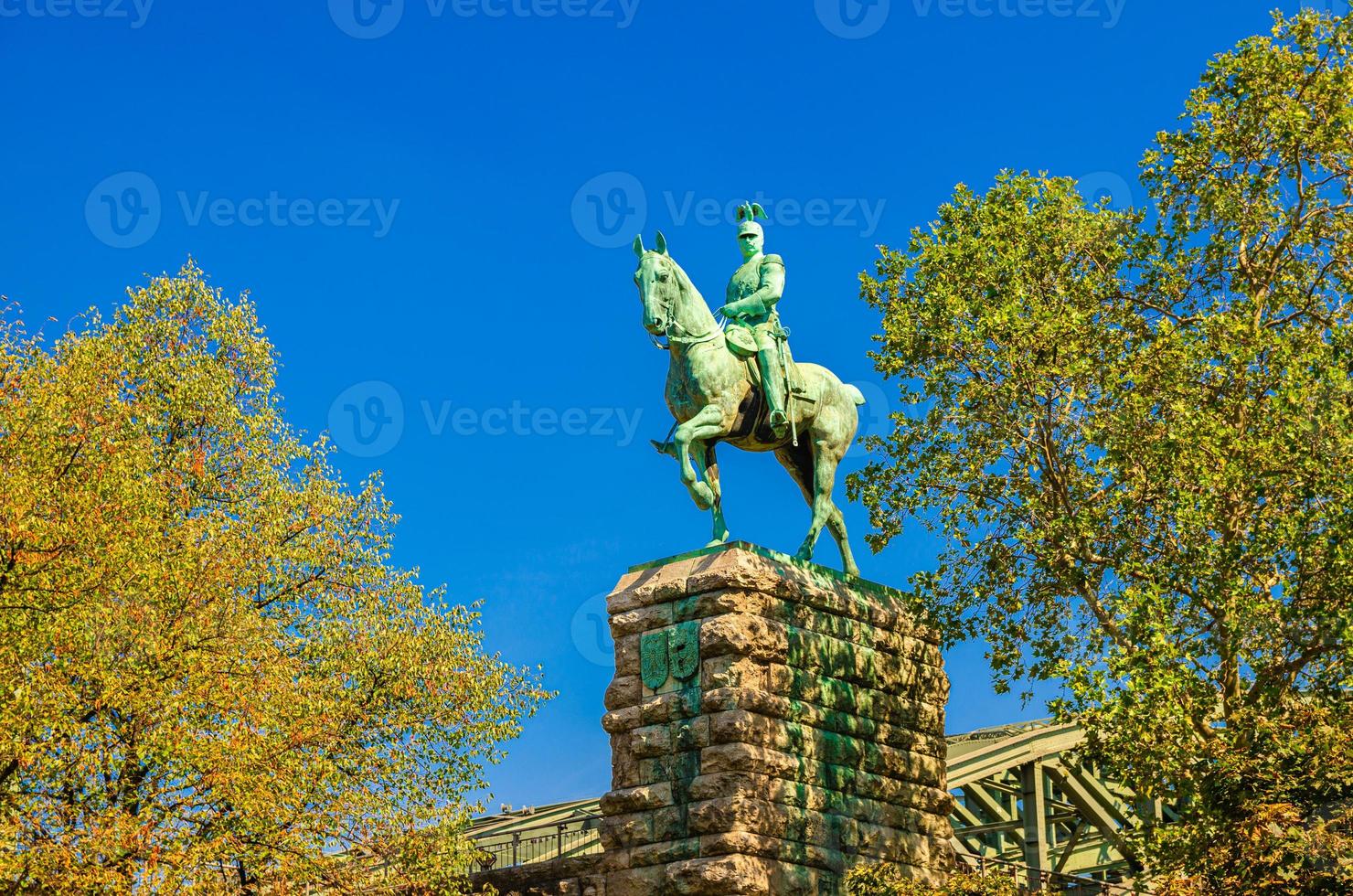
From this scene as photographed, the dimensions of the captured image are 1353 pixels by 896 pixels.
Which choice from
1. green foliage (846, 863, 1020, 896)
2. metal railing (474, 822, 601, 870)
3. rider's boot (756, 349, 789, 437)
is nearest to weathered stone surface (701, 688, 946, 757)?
green foliage (846, 863, 1020, 896)

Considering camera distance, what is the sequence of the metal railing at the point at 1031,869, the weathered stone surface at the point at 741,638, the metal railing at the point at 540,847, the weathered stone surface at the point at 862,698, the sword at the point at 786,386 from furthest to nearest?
the metal railing at the point at 540,847 < the sword at the point at 786,386 < the weathered stone surface at the point at 862,698 < the metal railing at the point at 1031,869 < the weathered stone surface at the point at 741,638

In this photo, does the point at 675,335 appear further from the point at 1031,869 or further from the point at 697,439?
the point at 1031,869

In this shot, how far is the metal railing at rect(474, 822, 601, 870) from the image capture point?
105 ft

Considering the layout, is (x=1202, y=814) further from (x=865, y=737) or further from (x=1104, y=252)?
(x=1104, y=252)

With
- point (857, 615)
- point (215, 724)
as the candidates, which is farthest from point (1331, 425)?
point (215, 724)

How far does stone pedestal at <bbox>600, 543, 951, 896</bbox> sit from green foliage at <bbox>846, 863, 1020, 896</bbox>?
2.40 feet

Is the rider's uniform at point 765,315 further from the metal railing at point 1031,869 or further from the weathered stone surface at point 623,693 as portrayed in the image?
the metal railing at point 1031,869

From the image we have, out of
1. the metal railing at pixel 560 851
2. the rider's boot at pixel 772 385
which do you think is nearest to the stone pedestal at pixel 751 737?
the rider's boot at pixel 772 385

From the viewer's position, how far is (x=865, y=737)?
23938mm

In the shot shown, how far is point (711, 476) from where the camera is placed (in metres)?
23.9

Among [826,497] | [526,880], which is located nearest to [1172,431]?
[826,497]

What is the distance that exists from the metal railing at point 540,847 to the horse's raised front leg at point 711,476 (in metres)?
9.45

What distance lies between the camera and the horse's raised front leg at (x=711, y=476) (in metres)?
23.8

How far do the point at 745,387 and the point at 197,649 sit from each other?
8933mm
